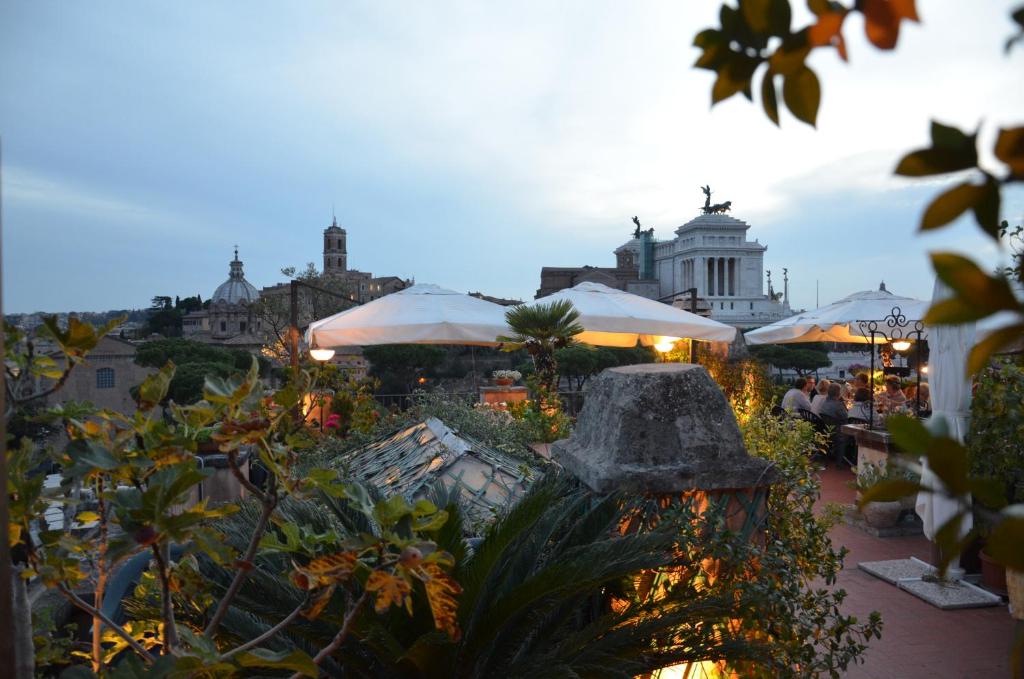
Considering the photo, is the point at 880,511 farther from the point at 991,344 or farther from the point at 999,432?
the point at 991,344

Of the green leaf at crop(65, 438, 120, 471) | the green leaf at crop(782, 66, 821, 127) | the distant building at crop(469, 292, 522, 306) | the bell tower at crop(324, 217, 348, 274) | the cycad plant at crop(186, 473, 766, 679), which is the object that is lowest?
the cycad plant at crop(186, 473, 766, 679)

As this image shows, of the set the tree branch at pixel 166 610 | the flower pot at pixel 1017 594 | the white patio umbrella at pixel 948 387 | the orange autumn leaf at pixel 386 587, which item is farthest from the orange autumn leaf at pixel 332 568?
the white patio umbrella at pixel 948 387

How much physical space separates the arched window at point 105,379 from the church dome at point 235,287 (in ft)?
165

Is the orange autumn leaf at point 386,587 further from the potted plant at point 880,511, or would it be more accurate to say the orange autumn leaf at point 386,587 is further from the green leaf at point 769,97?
the potted plant at point 880,511

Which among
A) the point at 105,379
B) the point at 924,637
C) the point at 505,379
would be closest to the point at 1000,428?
the point at 924,637

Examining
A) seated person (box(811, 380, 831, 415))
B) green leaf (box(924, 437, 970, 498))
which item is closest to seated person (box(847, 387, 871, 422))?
seated person (box(811, 380, 831, 415))

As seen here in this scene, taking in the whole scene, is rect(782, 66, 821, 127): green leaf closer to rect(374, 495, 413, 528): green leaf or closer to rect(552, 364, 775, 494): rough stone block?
rect(374, 495, 413, 528): green leaf

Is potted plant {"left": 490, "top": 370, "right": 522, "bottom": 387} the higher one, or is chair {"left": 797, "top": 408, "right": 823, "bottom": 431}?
potted plant {"left": 490, "top": 370, "right": 522, "bottom": 387}

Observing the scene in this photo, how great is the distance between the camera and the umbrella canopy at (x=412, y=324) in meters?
9.98

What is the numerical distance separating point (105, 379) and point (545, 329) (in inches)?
1594

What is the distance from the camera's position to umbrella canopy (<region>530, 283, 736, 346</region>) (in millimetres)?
10070

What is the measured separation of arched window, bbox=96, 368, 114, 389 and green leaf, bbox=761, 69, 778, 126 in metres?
47.3

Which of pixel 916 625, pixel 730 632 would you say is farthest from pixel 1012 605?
pixel 730 632

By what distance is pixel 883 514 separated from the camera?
6930 millimetres
